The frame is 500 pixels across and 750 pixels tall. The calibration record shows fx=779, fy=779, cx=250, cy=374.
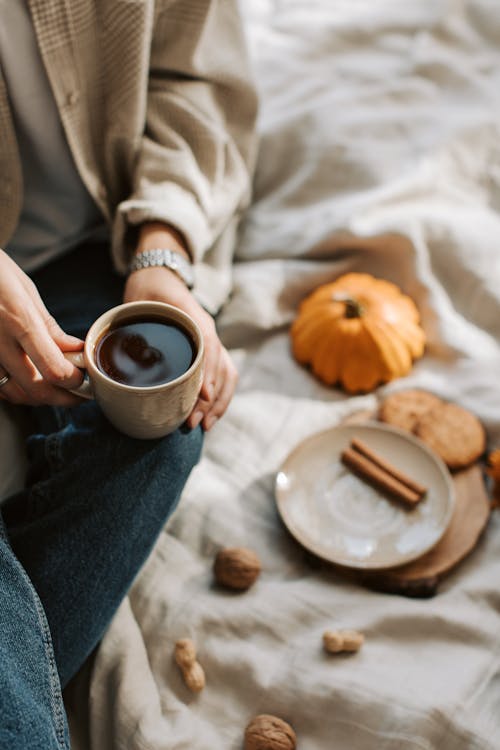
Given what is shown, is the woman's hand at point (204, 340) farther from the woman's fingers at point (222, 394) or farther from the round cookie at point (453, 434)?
the round cookie at point (453, 434)

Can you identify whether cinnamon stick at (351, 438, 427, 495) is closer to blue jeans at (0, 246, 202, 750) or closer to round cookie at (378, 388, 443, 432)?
round cookie at (378, 388, 443, 432)

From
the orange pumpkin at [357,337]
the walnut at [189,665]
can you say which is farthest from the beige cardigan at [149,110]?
the walnut at [189,665]

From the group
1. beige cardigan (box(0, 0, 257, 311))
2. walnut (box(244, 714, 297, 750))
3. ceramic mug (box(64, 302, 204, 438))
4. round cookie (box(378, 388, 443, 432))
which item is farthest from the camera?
round cookie (box(378, 388, 443, 432))

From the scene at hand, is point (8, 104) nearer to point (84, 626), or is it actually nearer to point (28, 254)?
point (28, 254)

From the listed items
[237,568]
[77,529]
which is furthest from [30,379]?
[237,568]

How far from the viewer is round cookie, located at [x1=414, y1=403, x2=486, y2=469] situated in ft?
3.64

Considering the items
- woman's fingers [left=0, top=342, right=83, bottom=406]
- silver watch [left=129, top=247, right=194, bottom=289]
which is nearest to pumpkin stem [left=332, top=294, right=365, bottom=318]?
silver watch [left=129, top=247, right=194, bottom=289]

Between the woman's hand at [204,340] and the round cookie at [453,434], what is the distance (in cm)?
34

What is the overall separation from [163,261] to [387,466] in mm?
420

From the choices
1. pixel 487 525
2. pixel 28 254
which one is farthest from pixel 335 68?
pixel 487 525

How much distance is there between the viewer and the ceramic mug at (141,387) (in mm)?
737

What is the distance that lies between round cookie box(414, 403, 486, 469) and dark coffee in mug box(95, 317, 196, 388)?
48cm

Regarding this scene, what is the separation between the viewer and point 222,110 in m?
1.19

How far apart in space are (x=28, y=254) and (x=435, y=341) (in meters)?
0.64
